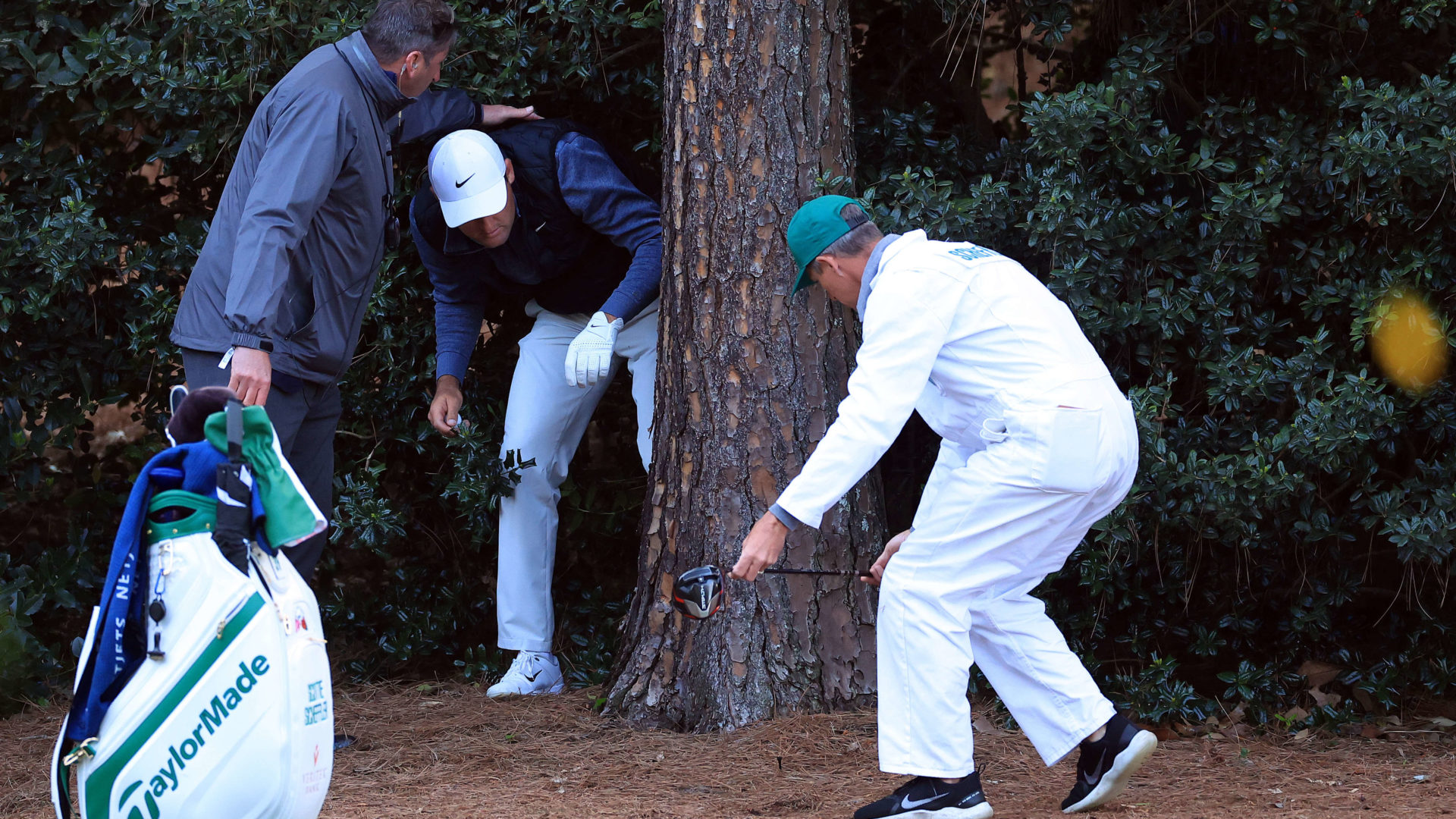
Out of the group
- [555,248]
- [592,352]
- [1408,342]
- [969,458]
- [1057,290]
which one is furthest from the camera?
[555,248]

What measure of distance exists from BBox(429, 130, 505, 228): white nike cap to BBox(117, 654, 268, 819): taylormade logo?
2.56 m

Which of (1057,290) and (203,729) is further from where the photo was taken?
(1057,290)

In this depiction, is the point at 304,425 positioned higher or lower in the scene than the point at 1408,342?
lower

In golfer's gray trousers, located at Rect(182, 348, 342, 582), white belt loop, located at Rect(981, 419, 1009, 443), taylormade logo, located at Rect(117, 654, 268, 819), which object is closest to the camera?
taylormade logo, located at Rect(117, 654, 268, 819)

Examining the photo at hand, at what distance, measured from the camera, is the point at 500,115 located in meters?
5.08

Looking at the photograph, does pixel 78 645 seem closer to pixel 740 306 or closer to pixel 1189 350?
pixel 740 306

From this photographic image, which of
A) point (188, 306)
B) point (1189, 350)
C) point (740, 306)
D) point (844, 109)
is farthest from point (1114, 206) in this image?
point (188, 306)

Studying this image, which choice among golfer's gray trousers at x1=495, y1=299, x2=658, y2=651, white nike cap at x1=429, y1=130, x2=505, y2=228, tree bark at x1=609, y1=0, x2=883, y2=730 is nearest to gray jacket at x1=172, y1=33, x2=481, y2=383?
white nike cap at x1=429, y1=130, x2=505, y2=228

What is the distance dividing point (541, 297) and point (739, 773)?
203 centimetres

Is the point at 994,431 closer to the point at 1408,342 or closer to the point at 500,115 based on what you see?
the point at 1408,342

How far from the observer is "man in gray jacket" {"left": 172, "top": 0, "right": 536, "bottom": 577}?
12.2ft

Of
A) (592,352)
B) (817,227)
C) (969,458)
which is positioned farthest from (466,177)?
(969,458)

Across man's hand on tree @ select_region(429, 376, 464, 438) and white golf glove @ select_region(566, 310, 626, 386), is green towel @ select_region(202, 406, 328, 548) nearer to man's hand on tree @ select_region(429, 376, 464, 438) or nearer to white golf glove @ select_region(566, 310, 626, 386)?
white golf glove @ select_region(566, 310, 626, 386)

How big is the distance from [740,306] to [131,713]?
245cm
